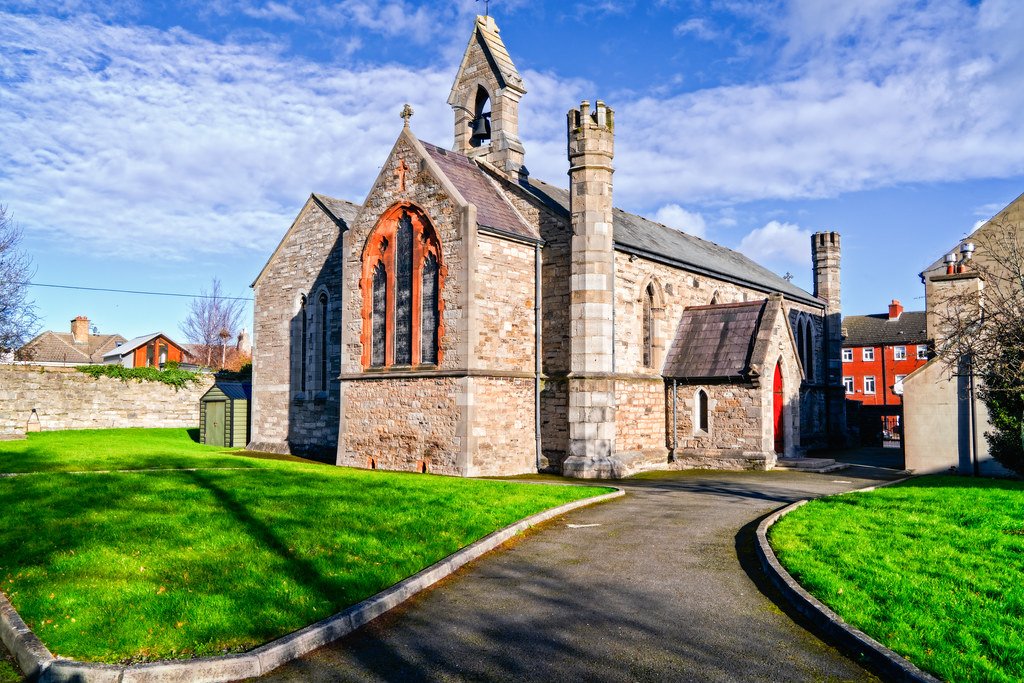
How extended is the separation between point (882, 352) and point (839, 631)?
2514 inches

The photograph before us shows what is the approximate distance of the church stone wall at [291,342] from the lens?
25.3m

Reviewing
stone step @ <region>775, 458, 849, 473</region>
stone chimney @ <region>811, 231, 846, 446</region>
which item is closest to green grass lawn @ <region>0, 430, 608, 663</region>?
stone step @ <region>775, 458, 849, 473</region>

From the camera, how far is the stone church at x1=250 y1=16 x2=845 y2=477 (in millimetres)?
19625

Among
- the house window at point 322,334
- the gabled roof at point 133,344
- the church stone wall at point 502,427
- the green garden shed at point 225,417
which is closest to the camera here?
the church stone wall at point 502,427

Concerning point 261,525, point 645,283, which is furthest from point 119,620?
point 645,283

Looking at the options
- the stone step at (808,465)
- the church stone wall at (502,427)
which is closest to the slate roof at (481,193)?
the church stone wall at (502,427)

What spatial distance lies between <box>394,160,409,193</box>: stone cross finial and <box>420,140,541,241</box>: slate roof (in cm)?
80

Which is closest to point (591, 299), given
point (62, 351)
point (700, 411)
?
point (700, 411)

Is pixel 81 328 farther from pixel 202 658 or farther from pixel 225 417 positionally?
pixel 202 658

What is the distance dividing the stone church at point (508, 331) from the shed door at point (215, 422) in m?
3.52

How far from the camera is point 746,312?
23750mm

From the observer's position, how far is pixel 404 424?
2033cm

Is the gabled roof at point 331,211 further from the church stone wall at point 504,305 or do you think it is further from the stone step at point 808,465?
the stone step at point 808,465

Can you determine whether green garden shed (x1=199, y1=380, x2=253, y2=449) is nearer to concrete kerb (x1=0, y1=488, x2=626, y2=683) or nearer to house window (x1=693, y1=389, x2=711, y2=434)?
house window (x1=693, y1=389, x2=711, y2=434)
